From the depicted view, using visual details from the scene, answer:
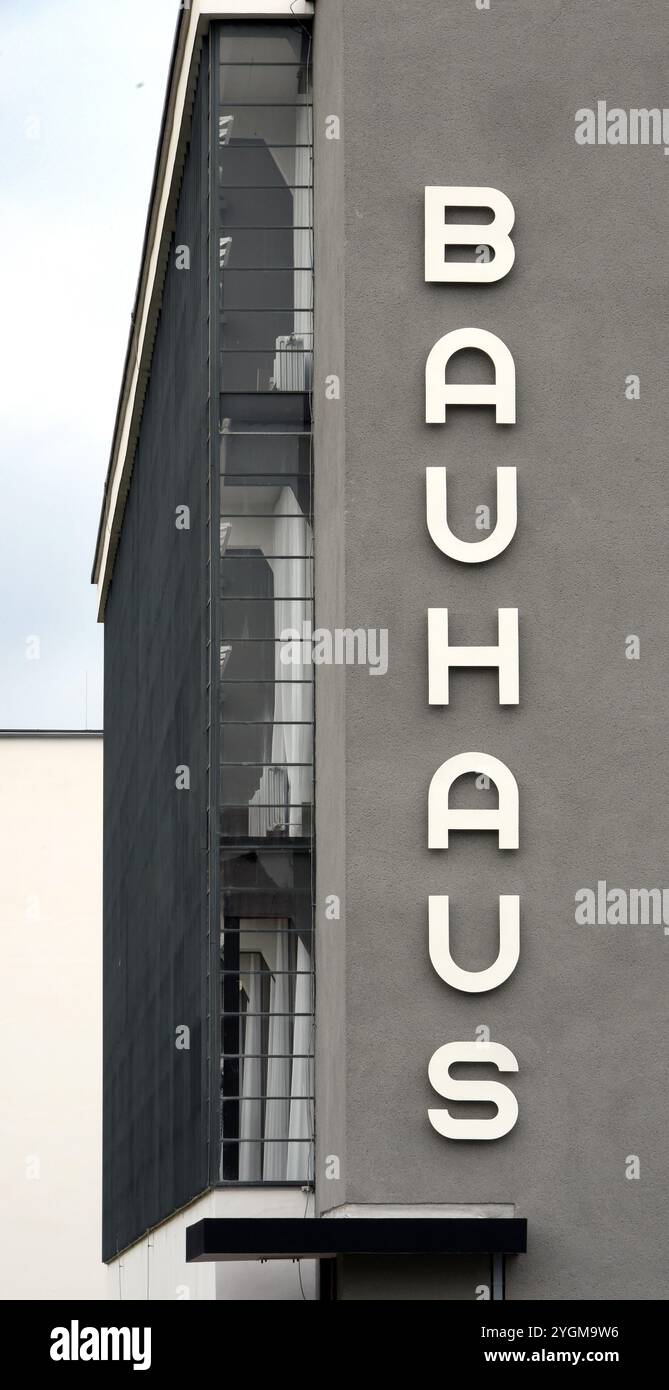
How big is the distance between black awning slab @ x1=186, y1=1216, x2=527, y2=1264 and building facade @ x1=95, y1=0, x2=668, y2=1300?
30 millimetres

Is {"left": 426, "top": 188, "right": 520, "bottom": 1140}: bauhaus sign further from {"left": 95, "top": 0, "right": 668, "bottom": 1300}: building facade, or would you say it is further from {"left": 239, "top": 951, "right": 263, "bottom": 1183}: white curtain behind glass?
{"left": 239, "top": 951, "right": 263, "bottom": 1183}: white curtain behind glass

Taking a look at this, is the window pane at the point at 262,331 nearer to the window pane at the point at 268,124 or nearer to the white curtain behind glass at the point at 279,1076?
the window pane at the point at 268,124

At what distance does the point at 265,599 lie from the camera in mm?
20109

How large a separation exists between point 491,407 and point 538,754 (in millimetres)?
2857

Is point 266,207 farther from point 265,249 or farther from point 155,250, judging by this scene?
point 155,250

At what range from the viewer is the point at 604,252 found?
1847 cm

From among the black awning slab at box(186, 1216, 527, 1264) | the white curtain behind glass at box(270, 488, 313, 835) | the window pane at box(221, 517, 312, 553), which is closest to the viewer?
the black awning slab at box(186, 1216, 527, 1264)

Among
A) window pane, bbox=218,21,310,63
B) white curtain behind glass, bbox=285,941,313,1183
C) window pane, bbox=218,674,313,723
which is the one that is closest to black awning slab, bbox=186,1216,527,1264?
white curtain behind glass, bbox=285,941,313,1183

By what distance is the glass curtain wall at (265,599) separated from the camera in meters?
19.6

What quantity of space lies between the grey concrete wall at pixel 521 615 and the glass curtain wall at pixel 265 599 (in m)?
0.80

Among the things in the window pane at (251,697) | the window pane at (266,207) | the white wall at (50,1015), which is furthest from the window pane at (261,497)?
the white wall at (50,1015)

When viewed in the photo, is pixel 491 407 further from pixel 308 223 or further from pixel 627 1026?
pixel 627 1026

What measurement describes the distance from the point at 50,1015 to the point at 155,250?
31624 mm

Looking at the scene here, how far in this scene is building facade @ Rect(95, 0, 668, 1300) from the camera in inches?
675
